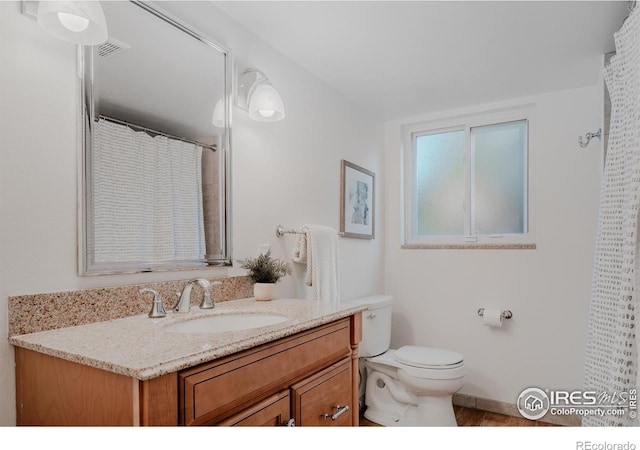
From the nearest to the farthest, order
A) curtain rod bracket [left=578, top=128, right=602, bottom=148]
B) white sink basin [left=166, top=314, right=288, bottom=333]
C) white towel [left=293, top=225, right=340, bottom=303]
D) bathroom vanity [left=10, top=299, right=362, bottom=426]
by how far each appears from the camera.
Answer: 1. bathroom vanity [left=10, top=299, right=362, bottom=426]
2. white sink basin [left=166, top=314, right=288, bottom=333]
3. white towel [left=293, top=225, right=340, bottom=303]
4. curtain rod bracket [left=578, top=128, right=602, bottom=148]

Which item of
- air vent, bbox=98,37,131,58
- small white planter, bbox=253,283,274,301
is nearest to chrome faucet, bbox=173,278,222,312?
small white planter, bbox=253,283,274,301

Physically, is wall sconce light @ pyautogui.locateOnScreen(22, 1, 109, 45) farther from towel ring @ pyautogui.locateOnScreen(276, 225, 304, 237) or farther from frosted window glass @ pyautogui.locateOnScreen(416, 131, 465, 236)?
frosted window glass @ pyautogui.locateOnScreen(416, 131, 465, 236)

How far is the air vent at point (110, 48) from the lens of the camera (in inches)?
51.0

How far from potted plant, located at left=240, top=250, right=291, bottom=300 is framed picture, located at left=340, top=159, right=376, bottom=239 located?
0.87 metres

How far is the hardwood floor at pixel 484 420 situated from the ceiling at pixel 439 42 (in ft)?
6.78

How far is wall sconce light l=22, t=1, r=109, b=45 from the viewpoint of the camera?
3.46 feet

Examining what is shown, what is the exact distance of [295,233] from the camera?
208 centimetres

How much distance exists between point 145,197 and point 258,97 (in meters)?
0.68

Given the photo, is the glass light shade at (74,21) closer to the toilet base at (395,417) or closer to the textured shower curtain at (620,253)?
the textured shower curtain at (620,253)

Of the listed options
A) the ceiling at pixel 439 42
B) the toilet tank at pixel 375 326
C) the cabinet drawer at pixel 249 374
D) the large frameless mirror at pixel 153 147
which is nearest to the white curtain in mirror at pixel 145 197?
the large frameless mirror at pixel 153 147

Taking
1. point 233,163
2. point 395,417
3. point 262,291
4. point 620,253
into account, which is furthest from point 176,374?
point 395,417

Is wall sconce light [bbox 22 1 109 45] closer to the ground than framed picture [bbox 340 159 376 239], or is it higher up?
higher up

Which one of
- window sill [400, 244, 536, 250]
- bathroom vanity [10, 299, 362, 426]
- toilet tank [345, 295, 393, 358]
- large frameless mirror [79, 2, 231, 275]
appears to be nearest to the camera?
bathroom vanity [10, 299, 362, 426]

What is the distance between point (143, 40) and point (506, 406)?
9.42ft
